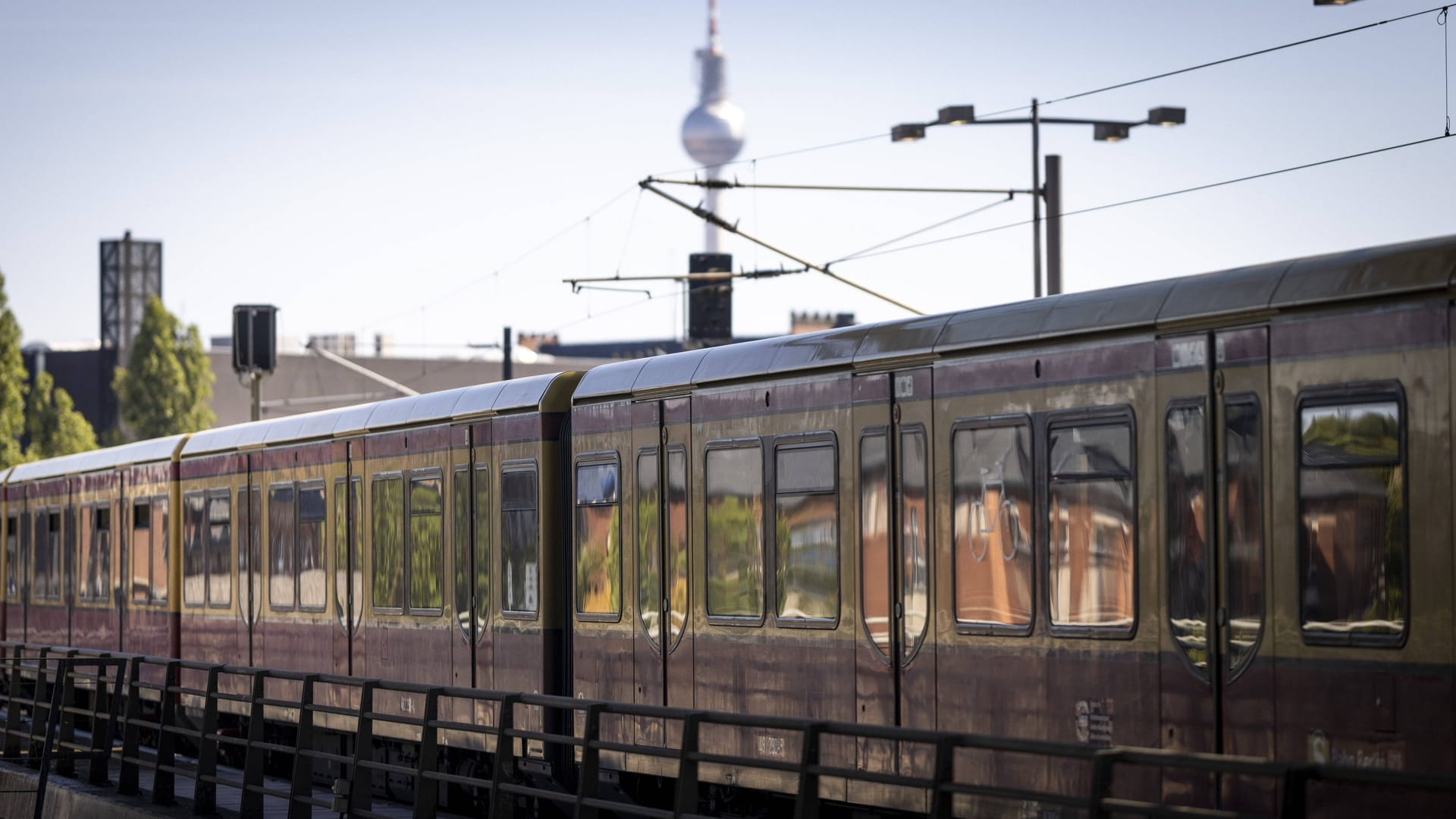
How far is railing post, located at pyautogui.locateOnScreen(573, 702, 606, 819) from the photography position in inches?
443

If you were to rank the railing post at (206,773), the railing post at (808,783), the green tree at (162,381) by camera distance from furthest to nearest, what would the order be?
the green tree at (162,381), the railing post at (206,773), the railing post at (808,783)

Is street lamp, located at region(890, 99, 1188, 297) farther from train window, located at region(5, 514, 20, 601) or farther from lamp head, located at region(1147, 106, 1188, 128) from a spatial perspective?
train window, located at region(5, 514, 20, 601)

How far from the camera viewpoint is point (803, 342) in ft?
43.6

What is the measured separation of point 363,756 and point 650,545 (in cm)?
257

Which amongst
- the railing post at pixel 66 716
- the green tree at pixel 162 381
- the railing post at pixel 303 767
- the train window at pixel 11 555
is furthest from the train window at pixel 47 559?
the green tree at pixel 162 381

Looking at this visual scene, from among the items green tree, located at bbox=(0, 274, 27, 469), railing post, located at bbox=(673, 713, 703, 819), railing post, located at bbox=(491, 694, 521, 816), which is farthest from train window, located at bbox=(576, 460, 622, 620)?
green tree, located at bbox=(0, 274, 27, 469)

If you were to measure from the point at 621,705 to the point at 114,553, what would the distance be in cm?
1788

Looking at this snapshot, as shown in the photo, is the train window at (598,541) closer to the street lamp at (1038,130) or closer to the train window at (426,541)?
the train window at (426,541)

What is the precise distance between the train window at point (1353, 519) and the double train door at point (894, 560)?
2.97 m

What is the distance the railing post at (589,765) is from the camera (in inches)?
443

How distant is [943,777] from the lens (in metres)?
8.80

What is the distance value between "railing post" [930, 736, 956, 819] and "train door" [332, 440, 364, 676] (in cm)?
1174

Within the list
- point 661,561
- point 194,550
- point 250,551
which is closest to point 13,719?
point 250,551

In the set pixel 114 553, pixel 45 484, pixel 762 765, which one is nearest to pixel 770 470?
pixel 762 765
